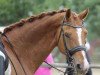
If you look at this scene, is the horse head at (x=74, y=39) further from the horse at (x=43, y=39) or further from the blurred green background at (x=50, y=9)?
the blurred green background at (x=50, y=9)

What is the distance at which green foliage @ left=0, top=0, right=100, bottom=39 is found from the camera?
17.8m

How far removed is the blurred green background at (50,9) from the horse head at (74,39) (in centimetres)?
1000

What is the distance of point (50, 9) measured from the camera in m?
21.9

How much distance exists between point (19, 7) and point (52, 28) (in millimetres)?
10985

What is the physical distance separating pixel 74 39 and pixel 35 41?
0.61 metres

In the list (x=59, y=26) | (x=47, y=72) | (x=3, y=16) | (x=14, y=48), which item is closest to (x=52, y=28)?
(x=59, y=26)

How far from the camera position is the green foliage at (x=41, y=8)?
1777 centimetres

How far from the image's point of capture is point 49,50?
6.99 m

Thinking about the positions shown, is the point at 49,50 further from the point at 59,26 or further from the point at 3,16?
the point at 3,16

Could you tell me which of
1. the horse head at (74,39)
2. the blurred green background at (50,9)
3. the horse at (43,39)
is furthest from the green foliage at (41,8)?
the horse head at (74,39)

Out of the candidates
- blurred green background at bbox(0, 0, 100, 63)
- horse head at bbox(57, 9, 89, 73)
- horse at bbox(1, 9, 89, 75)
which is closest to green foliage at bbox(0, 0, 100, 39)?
blurred green background at bbox(0, 0, 100, 63)

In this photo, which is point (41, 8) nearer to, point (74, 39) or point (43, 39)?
point (43, 39)

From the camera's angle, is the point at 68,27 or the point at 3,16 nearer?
the point at 68,27

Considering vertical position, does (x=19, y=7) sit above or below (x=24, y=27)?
above
